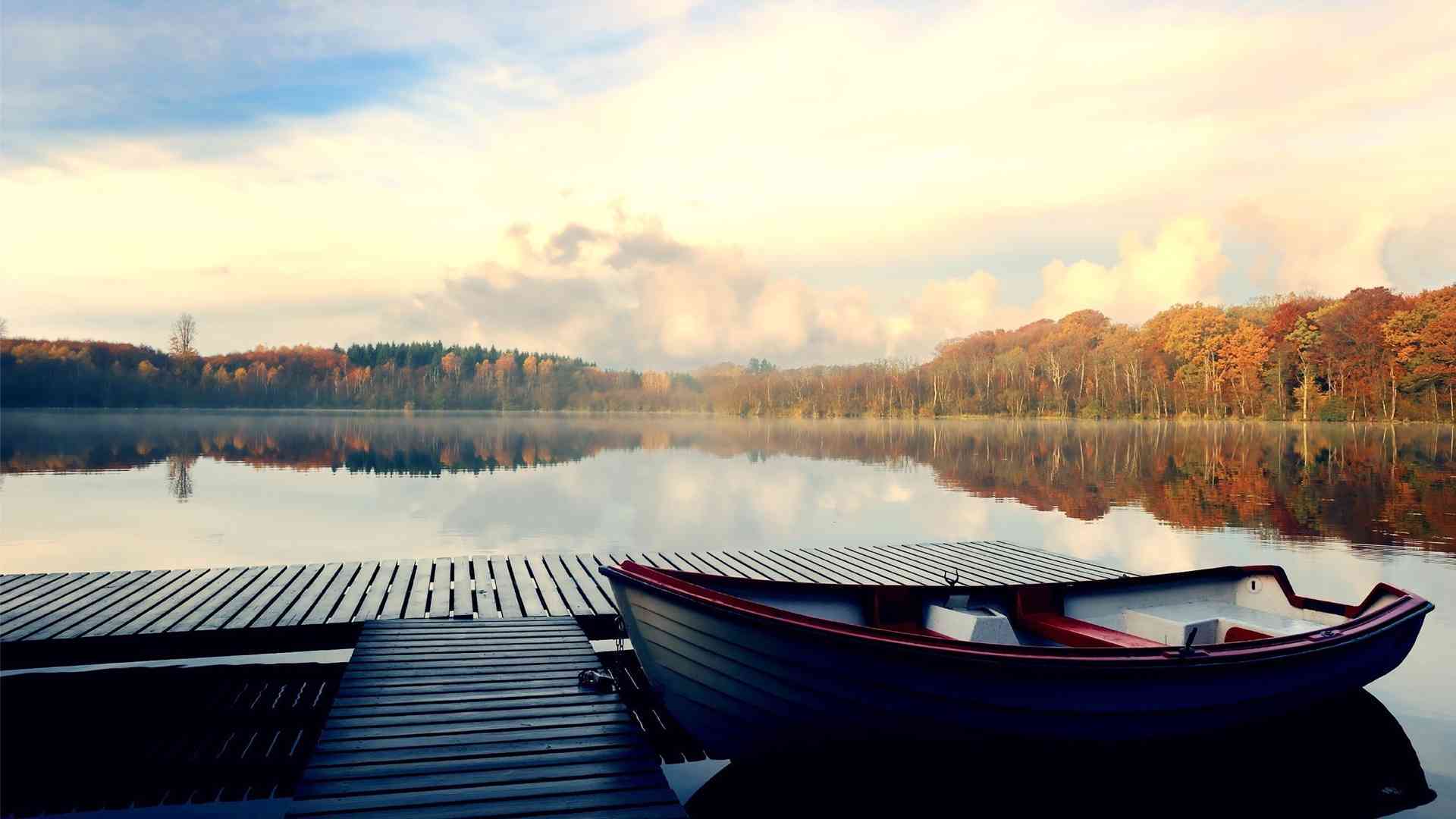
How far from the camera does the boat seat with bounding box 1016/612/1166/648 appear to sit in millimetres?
6621

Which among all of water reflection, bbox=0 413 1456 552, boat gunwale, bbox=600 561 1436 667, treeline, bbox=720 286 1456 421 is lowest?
water reflection, bbox=0 413 1456 552

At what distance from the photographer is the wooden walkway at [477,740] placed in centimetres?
461

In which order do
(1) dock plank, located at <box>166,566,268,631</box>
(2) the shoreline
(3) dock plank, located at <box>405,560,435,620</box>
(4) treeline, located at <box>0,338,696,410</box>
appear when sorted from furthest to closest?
(4) treeline, located at <box>0,338,696,410</box> < (2) the shoreline < (3) dock plank, located at <box>405,560,435,620</box> < (1) dock plank, located at <box>166,566,268,631</box>

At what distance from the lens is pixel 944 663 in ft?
17.6

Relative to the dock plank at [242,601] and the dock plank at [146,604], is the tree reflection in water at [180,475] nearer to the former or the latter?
the dock plank at [146,604]

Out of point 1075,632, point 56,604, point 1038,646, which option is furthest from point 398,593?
point 1075,632

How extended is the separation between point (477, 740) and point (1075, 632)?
425 centimetres

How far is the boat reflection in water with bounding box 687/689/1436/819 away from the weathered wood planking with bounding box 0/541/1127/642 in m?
1.44

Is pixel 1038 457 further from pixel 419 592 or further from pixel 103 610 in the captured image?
pixel 103 610

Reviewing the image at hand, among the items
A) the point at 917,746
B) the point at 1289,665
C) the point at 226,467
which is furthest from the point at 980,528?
the point at 226,467

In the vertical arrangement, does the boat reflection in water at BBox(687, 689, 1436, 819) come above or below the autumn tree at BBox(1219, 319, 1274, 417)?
below

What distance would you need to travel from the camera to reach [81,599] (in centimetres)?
832

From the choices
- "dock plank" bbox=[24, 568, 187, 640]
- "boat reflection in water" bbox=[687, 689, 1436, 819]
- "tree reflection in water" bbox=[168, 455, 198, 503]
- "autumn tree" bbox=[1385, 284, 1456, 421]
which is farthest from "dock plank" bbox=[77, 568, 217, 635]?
"autumn tree" bbox=[1385, 284, 1456, 421]

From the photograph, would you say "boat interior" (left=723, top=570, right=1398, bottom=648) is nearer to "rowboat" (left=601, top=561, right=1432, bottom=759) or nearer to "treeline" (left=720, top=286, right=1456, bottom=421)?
"rowboat" (left=601, top=561, right=1432, bottom=759)
